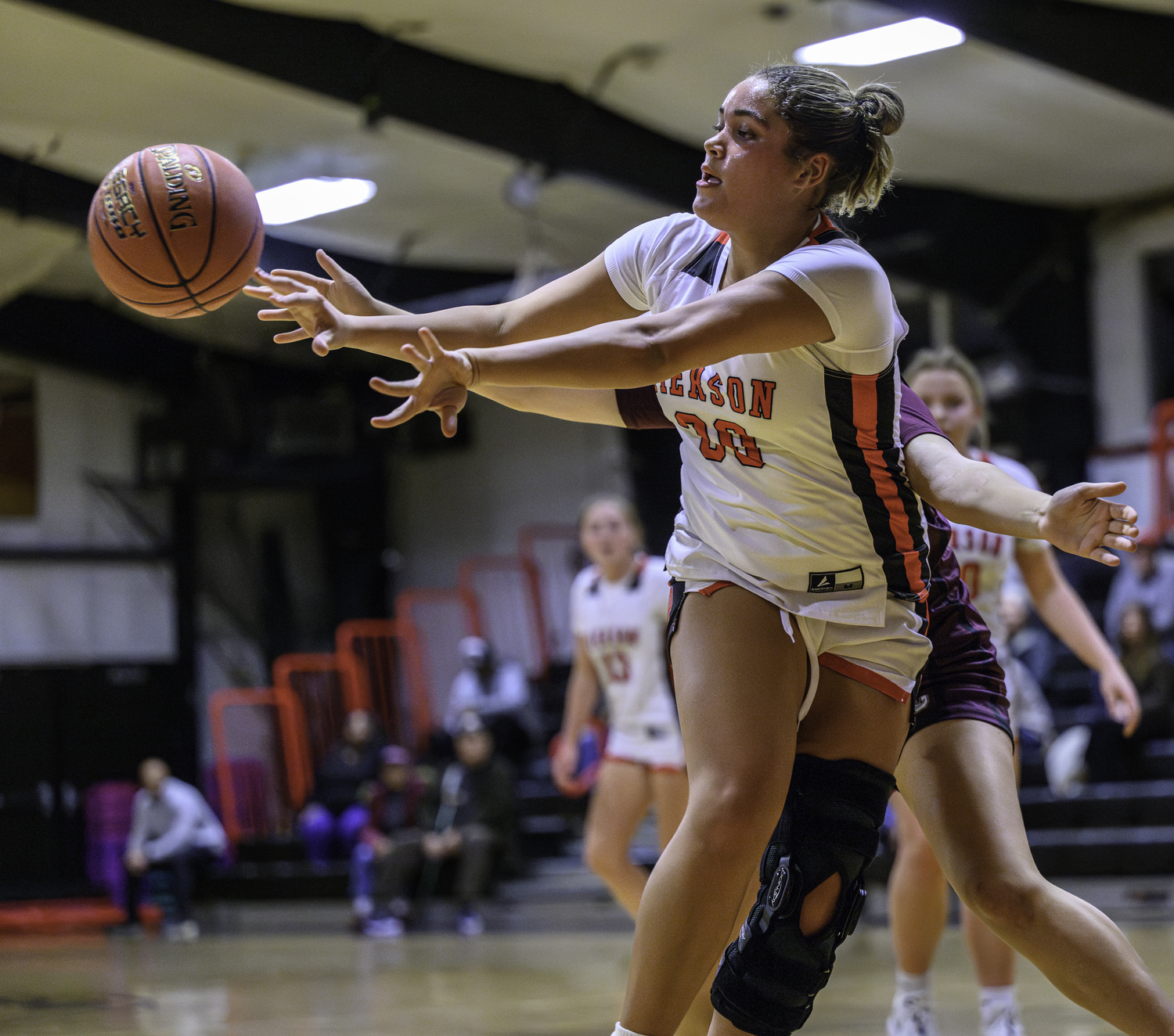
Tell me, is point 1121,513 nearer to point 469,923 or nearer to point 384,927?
point 469,923

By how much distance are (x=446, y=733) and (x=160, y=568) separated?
215 inches

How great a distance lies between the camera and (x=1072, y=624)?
12.3 ft

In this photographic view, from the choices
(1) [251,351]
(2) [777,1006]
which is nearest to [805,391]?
(2) [777,1006]

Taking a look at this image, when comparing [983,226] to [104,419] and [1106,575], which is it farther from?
[104,419]

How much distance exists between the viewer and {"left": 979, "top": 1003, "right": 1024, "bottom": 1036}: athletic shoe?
3617 mm

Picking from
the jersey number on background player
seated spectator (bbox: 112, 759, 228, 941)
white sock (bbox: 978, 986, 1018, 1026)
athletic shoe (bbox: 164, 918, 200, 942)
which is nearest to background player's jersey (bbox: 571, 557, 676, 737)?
the jersey number on background player

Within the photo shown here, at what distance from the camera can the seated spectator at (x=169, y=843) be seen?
1285 centimetres

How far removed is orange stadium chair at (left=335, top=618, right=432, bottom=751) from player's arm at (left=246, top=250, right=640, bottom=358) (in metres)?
11.4

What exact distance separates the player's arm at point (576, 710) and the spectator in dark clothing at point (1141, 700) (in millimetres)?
4125

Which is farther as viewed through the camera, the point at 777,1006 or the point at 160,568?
the point at 160,568

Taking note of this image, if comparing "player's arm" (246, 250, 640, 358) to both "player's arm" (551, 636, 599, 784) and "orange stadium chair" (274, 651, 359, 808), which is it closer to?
"player's arm" (551, 636, 599, 784)

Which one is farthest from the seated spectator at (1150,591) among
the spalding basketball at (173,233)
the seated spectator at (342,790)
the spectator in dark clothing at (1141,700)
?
the spalding basketball at (173,233)

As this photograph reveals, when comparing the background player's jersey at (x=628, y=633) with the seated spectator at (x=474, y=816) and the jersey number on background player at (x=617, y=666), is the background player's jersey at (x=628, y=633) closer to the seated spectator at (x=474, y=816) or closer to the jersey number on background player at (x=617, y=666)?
the jersey number on background player at (x=617, y=666)

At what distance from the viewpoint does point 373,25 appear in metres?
9.16
